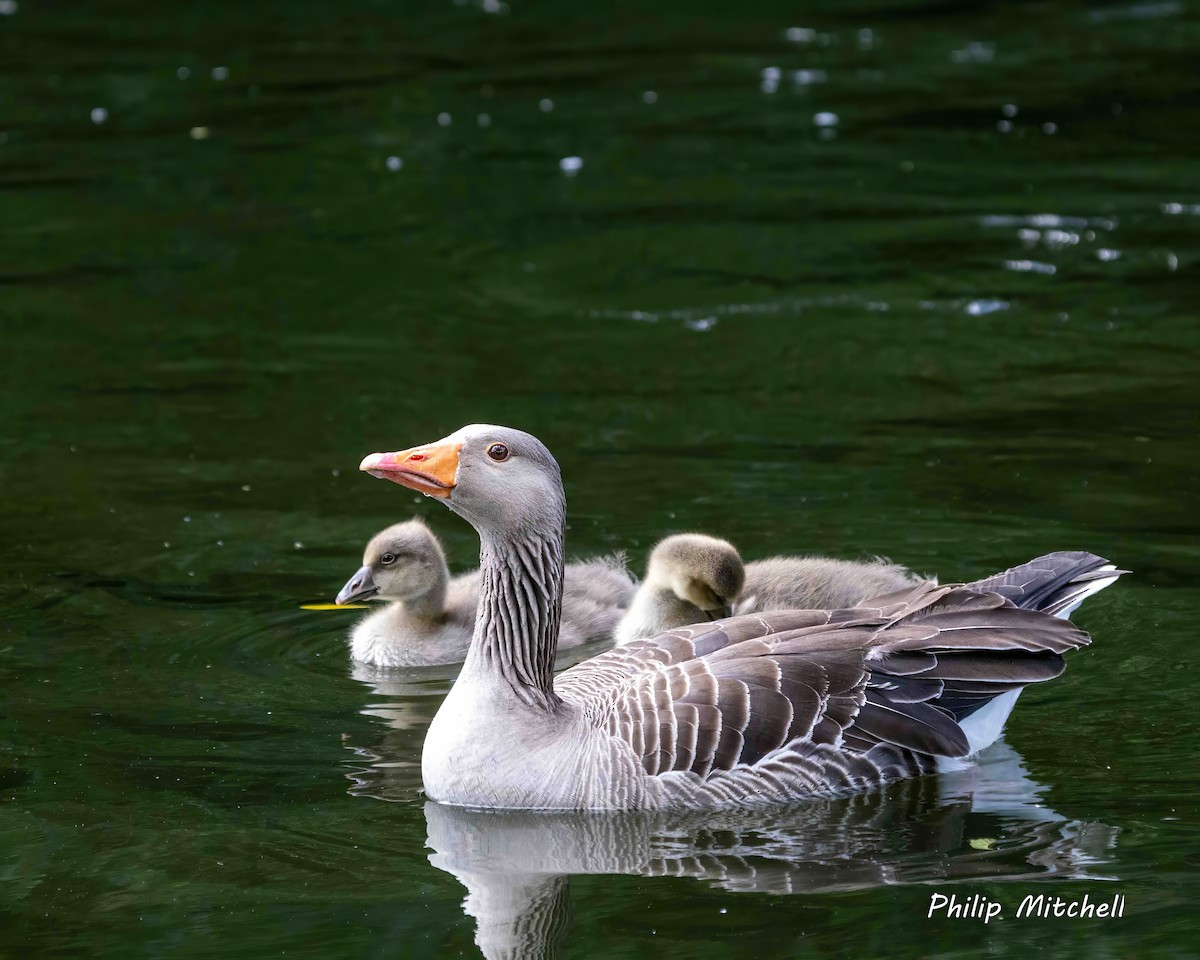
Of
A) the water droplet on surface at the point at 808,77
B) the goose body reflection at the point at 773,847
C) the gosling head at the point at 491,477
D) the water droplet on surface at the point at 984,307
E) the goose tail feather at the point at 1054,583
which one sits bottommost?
the goose body reflection at the point at 773,847

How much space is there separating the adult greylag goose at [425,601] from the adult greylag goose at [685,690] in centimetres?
199

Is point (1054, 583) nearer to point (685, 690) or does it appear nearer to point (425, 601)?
point (685, 690)

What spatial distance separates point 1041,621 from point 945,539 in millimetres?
2764

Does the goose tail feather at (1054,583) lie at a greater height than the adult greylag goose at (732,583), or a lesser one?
greater

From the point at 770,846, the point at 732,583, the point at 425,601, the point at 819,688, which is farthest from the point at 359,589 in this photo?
the point at 770,846

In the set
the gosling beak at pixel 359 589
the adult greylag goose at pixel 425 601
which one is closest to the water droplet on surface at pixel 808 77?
the adult greylag goose at pixel 425 601

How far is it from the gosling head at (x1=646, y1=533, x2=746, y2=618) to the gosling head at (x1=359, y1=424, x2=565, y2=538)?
62.7 inches

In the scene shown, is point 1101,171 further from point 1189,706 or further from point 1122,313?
point 1189,706

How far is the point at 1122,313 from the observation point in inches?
582

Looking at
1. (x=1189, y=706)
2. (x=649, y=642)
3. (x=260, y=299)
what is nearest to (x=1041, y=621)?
(x=1189, y=706)

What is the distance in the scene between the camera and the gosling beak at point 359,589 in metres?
9.74

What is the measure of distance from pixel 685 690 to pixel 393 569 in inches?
108

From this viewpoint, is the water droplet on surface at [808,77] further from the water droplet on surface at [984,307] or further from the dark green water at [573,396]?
the water droplet on surface at [984,307]

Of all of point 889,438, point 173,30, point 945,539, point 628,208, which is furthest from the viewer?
point 173,30
